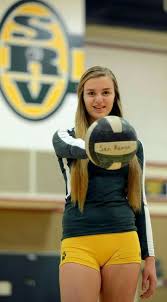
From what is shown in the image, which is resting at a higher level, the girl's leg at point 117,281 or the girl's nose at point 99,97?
the girl's nose at point 99,97

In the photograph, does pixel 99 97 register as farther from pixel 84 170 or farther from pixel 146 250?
pixel 146 250

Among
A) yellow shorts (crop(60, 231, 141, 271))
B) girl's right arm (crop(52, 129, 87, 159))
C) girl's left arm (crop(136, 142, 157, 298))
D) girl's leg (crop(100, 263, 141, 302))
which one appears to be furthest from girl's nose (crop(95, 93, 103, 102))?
girl's leg (crop(100, 263, 141, 302))

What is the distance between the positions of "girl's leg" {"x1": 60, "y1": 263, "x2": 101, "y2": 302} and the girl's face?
55 cm

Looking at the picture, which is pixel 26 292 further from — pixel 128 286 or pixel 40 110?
pixel 128 286

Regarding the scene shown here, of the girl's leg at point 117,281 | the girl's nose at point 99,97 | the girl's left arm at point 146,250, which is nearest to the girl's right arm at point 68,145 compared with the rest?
the girl's nose at point 99,97

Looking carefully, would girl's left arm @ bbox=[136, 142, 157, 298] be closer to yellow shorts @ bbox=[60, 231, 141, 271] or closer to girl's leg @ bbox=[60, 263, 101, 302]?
yellow shorts @ bbox=[60, 231, 141, 271]

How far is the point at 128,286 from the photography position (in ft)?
7.62

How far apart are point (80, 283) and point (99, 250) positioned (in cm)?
13

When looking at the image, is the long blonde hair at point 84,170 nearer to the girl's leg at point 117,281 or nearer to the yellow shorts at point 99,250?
the yellow shorts at point 99,250

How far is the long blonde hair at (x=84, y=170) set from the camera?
2.34 m

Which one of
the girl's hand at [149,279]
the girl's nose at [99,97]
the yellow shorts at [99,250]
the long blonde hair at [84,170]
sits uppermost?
the girl's nose at [99,97]

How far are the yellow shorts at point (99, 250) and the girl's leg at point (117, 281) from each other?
2 cm

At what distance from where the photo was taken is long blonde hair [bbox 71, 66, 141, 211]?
2.34 m

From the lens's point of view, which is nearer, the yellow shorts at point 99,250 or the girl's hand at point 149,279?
the yellow shorts at point 99,250
